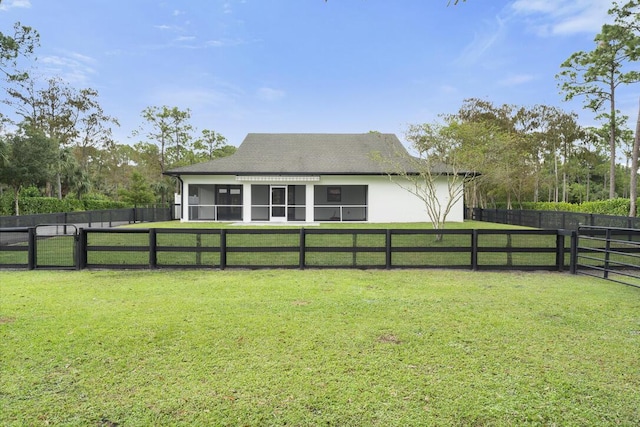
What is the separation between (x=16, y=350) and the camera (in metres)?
3.40

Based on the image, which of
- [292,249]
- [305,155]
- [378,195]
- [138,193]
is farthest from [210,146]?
[292,249]

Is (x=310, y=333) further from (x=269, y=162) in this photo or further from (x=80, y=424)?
(x=269, y=162)

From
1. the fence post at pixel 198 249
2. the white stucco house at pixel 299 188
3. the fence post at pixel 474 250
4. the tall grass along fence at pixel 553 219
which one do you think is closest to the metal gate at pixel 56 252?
the fence post at pixel 198 249

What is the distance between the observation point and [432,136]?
14.5 metres

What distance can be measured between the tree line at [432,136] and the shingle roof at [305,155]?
4.46 m

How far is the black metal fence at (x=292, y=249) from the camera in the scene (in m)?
7.49

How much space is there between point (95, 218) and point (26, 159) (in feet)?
30.1

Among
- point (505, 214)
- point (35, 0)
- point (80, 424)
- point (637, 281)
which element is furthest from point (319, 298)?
point (505, 214)

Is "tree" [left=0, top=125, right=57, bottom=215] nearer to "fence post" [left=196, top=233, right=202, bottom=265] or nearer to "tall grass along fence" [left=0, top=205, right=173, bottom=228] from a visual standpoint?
"tall grass along fence" [left=0, top=205, right=173, bottom=228]

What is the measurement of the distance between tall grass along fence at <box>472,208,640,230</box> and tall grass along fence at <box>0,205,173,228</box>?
16016mm

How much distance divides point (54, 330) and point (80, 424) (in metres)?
2.03

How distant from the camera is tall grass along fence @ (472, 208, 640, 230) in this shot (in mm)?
11953

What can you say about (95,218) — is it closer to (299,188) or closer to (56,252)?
(299,188)

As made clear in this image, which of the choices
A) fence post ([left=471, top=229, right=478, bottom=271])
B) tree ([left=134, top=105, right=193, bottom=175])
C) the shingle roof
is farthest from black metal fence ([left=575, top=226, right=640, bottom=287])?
tree ([left=134, top=105, right=193, bottom=175])
